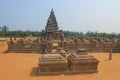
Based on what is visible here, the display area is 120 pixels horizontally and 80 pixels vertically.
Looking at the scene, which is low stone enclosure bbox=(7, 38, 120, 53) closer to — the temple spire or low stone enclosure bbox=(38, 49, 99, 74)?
the temple spire

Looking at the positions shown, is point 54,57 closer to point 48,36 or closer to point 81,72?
point 81,72

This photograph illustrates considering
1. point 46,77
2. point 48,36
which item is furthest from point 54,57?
point 48,36

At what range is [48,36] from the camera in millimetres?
29453

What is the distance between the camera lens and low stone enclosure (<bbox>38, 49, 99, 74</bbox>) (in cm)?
1004

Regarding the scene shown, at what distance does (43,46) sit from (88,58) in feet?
35.4

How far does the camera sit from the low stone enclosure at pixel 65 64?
32.9 feet

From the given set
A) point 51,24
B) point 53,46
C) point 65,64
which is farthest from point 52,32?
point 65,64

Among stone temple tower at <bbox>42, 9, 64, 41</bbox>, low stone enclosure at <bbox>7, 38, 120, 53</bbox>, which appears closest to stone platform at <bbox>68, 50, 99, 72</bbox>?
low stone enclosure at <bbox>7, 38, 120, 53</bbox>

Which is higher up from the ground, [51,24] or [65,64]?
[51,24]

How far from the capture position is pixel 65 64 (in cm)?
1017

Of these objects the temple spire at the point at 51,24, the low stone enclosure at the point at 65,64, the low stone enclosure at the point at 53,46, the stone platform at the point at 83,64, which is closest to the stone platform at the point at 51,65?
the low stone enclosure at the point at 65,64

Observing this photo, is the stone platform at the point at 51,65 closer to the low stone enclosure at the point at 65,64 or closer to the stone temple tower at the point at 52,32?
the low stone enclosure at the point at 65,64

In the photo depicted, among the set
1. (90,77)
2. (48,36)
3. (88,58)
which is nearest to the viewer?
(90,77)

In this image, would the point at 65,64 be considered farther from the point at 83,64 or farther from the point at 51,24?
the point at 51,24
